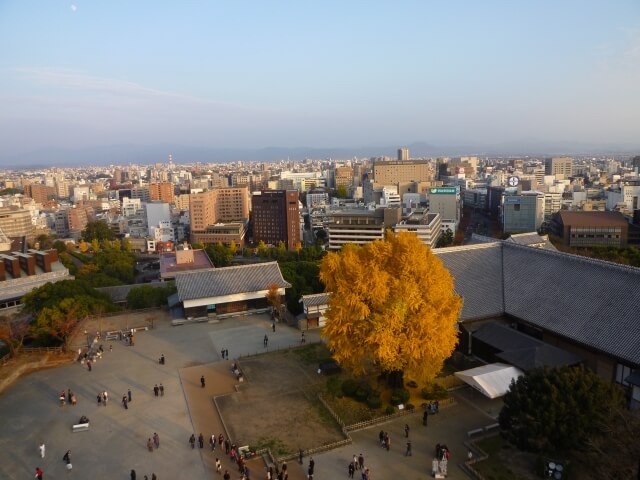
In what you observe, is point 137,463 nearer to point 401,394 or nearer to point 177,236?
point 401,394

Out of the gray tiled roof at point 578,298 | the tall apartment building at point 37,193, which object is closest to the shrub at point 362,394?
the gray tiled roof at point 578,298

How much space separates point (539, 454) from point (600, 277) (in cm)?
1001

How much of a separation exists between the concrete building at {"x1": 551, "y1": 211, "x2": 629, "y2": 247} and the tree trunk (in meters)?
56.1

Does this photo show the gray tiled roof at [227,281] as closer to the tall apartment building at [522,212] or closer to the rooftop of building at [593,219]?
the rooftop of building at [593,219]

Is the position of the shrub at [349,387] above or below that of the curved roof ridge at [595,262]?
below

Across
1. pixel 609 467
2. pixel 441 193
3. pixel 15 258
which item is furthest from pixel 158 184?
pixel 609 467

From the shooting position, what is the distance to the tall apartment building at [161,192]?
139125mm

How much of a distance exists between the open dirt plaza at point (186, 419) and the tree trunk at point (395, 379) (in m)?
1.96

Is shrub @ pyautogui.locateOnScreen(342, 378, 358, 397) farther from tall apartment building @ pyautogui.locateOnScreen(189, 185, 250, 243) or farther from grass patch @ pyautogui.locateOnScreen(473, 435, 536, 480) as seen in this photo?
tall apartment building @ pyautogui.locateOnScreen(189, 185, 250, 243)

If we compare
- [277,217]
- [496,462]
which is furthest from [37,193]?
[496,462]

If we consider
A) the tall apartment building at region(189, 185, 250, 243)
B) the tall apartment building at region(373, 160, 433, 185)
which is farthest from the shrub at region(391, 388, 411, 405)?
the tall apartment building at region(373, 160, 433, 185)

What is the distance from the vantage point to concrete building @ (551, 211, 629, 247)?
214ft

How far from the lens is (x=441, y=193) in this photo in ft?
302

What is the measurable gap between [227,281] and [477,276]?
1579 centimetres
